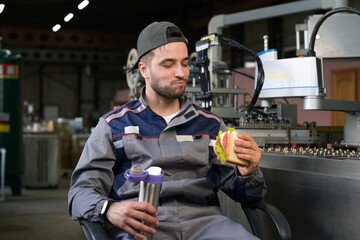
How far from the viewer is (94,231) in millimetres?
1233

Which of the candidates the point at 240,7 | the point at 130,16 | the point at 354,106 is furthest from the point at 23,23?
the point at 354,106

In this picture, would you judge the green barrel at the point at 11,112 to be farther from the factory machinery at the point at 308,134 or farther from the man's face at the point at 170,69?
the man's face at the point at 170,69

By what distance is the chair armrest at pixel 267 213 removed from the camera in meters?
1.26

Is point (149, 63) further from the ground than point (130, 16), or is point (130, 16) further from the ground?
point (130, 16)

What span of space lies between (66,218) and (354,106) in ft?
10.3

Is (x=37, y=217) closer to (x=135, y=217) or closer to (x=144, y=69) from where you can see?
(x=144, y=69)

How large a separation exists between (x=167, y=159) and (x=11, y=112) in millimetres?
4278

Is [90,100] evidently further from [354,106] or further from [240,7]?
[354,106]

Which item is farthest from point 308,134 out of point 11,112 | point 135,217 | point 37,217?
point 11,112

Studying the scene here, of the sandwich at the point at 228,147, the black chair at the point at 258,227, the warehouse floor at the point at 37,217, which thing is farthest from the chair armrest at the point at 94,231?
the warehouse floor at the point at 37,217

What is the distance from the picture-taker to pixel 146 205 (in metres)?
1.14

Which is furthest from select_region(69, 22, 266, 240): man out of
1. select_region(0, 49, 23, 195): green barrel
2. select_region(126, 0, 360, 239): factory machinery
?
select_region(0, 49, 23, 195): green barrel

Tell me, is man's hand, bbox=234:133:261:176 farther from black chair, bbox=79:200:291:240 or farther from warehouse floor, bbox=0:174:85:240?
warehouse floor, bbox=0:174:85:240

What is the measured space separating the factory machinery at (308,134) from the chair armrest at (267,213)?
8.1 inches
